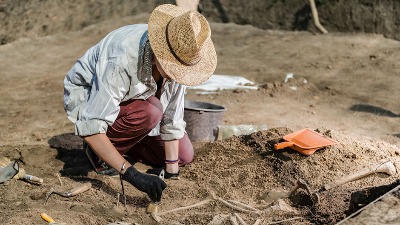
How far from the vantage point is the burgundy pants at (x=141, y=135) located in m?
4.33

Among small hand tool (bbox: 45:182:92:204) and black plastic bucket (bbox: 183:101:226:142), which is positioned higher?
small hand tool (bbox: 45:182:92:204)

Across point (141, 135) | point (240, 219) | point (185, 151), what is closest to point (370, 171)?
point (240, 219)

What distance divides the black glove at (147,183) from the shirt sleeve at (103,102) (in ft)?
0.98

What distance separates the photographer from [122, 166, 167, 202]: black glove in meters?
3.85

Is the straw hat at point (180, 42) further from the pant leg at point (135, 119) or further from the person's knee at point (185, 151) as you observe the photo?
the person's knee at point (185, 151)

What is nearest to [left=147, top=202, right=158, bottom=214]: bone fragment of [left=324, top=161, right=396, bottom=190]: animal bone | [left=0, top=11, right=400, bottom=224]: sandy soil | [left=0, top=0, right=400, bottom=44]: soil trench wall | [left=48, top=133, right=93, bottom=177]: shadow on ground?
[left=0, top=11, right=400, bottom=224]: sandy soil

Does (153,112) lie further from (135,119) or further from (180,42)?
(180,42)

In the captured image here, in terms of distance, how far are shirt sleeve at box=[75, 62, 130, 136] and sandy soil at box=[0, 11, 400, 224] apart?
0.46 m

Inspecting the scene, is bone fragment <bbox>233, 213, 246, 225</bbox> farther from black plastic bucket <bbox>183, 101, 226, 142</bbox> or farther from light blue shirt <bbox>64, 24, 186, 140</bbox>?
black plastic bucket <bbox>183, 101, 226, 142</bbox>

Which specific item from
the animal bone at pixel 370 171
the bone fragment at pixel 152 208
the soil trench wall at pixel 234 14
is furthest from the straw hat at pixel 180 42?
the soil trench wall at pixel 234 14

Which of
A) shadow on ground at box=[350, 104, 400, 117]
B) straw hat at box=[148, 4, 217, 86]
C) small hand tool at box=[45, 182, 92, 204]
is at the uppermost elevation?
straw hat at box=[148, 4, 217, 86]

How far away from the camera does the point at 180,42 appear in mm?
3746

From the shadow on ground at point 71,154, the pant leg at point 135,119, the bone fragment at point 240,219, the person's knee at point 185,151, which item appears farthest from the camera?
the person's knee at point 185,151

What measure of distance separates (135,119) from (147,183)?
0.64 m
